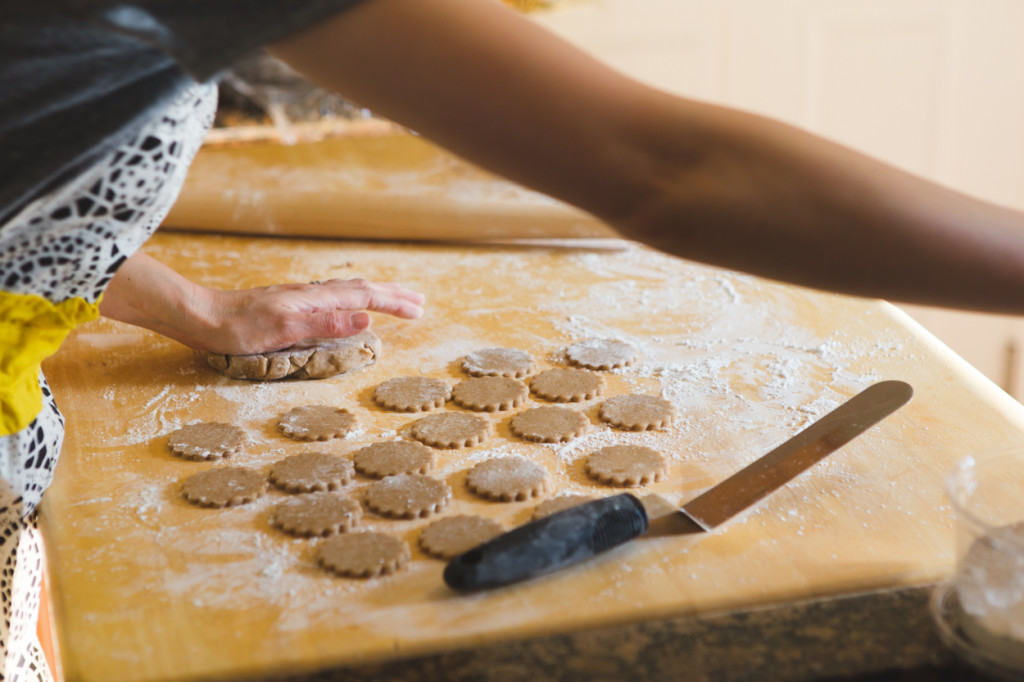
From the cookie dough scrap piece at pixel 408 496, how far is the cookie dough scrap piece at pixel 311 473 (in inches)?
1.8

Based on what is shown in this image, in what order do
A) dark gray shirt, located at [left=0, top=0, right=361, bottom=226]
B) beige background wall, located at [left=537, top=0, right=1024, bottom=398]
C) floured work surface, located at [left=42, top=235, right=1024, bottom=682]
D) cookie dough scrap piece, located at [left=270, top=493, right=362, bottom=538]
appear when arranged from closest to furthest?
dark gray shirt, located at [left=0, top=0, right=361, bottom=226], floured work surface, located at [left=42, top=235, right=1024, bottom=682], cookie dough scrap piece, located at [left=270, top=493, right=362, bottom=538], beige background wall, located at [left=537, top=0, right=1024, bottom=398]

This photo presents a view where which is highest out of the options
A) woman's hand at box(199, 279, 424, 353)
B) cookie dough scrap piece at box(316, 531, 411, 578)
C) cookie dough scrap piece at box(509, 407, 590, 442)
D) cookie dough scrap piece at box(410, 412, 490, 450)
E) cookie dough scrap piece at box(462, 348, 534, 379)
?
woman's hand at box(199, 279, 424, 353)

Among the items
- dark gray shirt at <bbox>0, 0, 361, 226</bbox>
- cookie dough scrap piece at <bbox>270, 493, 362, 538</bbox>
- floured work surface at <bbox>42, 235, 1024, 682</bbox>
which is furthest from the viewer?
cookie dough scrap piece at <bbox>270, 493, 362, 538</bbox>

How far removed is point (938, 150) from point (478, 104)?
13.0ft

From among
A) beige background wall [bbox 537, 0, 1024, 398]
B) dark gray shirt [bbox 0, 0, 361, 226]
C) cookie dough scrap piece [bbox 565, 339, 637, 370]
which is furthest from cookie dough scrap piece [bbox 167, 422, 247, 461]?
beige background wall [bbox 537, 0, 1024, 398]

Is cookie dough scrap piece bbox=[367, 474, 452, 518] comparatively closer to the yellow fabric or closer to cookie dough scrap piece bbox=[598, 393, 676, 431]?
cookie dough scrap piece bbox=[598, 393, 676, 431]

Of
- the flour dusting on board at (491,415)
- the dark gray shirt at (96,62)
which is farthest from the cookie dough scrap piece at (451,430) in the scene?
the dark gray shirt at (96,62)

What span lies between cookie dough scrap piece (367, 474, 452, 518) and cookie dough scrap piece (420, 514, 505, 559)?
32 millimetres

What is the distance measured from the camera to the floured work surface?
→ 0.83 m

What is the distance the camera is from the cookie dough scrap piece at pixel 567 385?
49.3 inches

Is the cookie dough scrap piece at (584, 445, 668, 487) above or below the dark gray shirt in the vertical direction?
below

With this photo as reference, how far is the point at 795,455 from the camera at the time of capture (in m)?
1.04

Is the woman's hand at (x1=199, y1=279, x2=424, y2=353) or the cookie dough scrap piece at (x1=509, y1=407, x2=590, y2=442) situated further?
the woman's hand at (x1=199, y1=279, x2=424, y2=353)

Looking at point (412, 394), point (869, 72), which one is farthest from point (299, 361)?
point (869, 72)
